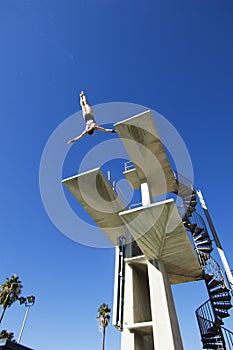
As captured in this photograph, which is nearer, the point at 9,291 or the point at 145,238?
the point at 145,238

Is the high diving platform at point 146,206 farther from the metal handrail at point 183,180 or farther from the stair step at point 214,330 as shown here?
the stair step at point 214,330

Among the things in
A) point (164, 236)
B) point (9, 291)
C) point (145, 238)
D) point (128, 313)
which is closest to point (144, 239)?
point (145, 238)

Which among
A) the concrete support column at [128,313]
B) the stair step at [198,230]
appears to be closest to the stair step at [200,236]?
the stair step at [198,230]

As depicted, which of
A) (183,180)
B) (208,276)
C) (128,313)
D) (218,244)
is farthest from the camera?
(183,180)

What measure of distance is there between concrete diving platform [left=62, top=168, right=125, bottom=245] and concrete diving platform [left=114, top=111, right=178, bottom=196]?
1819mm

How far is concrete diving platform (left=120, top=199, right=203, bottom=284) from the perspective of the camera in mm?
6758

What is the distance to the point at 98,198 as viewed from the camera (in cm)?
880

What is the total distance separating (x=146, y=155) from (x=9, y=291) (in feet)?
65.2

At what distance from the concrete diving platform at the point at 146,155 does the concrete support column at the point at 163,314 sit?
395 centimetres

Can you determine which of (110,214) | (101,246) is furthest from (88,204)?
(101,246)

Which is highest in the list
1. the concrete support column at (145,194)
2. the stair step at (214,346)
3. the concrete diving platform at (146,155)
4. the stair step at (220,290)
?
the concrete diving platform at (146,155)

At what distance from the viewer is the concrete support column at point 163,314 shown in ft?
20.8

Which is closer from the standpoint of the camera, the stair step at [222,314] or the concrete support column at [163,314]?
the concrete support column at [163,314]

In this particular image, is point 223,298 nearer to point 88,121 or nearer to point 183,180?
point 183,180
